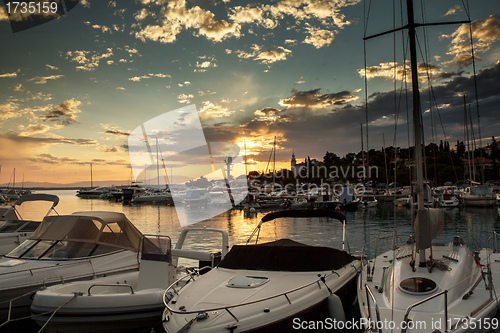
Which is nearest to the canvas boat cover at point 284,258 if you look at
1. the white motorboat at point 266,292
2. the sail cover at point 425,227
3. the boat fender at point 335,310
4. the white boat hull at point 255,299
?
the white motorboat at point 266,292

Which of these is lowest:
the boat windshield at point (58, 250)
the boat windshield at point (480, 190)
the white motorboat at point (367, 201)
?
the white motorboat at point (367, 201)

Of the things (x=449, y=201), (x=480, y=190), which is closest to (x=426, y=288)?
(x=449, y=201)

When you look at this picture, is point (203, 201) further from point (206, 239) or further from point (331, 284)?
point (331, 284)

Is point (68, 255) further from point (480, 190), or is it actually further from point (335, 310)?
point (480, 190)

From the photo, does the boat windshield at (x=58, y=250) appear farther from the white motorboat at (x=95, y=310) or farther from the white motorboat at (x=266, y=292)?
the white motorboat at (x=266, y=292)

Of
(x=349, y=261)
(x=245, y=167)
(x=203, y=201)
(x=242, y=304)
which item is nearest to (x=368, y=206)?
(x=245, y=167)

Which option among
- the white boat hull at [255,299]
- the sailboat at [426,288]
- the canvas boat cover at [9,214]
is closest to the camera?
the white boat hull at [255,299]

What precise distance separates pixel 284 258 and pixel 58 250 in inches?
253

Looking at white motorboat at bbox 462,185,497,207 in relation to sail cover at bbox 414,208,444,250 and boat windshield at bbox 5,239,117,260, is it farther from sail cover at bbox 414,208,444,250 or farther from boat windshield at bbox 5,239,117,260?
boat windshield at bbox 5,239,117,260

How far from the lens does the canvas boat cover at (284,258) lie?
737 centimetres

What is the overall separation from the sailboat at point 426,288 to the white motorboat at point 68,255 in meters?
6.61

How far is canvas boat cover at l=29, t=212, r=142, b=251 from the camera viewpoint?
31.9 feet

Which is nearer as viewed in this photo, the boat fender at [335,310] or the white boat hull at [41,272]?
the boat fender at [335,310]

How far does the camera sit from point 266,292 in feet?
20.2
